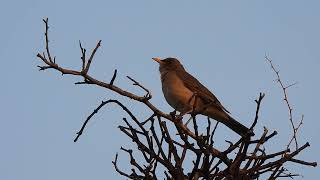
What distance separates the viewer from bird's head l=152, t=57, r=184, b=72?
9.21 metres

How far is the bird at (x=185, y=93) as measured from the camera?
299 inches

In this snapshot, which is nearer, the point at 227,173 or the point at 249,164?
the point at 227,173

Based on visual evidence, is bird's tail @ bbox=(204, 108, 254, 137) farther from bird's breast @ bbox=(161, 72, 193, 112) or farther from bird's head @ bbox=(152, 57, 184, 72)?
bird's head @ bbox=(152, 57, 184, 72)

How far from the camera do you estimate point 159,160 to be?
390 cm

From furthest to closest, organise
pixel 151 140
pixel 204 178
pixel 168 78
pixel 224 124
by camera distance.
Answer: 1. pixel 168 78
2. pixel 224 124
3. pixel 151 140
4. pixel 204 178

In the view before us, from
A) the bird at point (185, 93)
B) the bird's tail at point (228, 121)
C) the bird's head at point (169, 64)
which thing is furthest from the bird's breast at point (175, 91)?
the bird's head at point (169, 64)

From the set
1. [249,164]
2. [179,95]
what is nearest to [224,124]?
[179,95]

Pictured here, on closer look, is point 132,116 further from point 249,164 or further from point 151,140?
point 249,164

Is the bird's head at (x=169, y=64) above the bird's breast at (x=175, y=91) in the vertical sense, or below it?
above

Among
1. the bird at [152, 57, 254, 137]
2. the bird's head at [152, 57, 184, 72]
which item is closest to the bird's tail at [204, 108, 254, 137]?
the bird at [152, 57, 254, 137]

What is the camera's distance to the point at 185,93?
8.10 m

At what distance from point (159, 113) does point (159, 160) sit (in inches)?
14.4

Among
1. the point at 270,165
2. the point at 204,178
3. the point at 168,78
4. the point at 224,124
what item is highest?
the point at 168,78

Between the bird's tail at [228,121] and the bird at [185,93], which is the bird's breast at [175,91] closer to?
the bird at [185,93]
